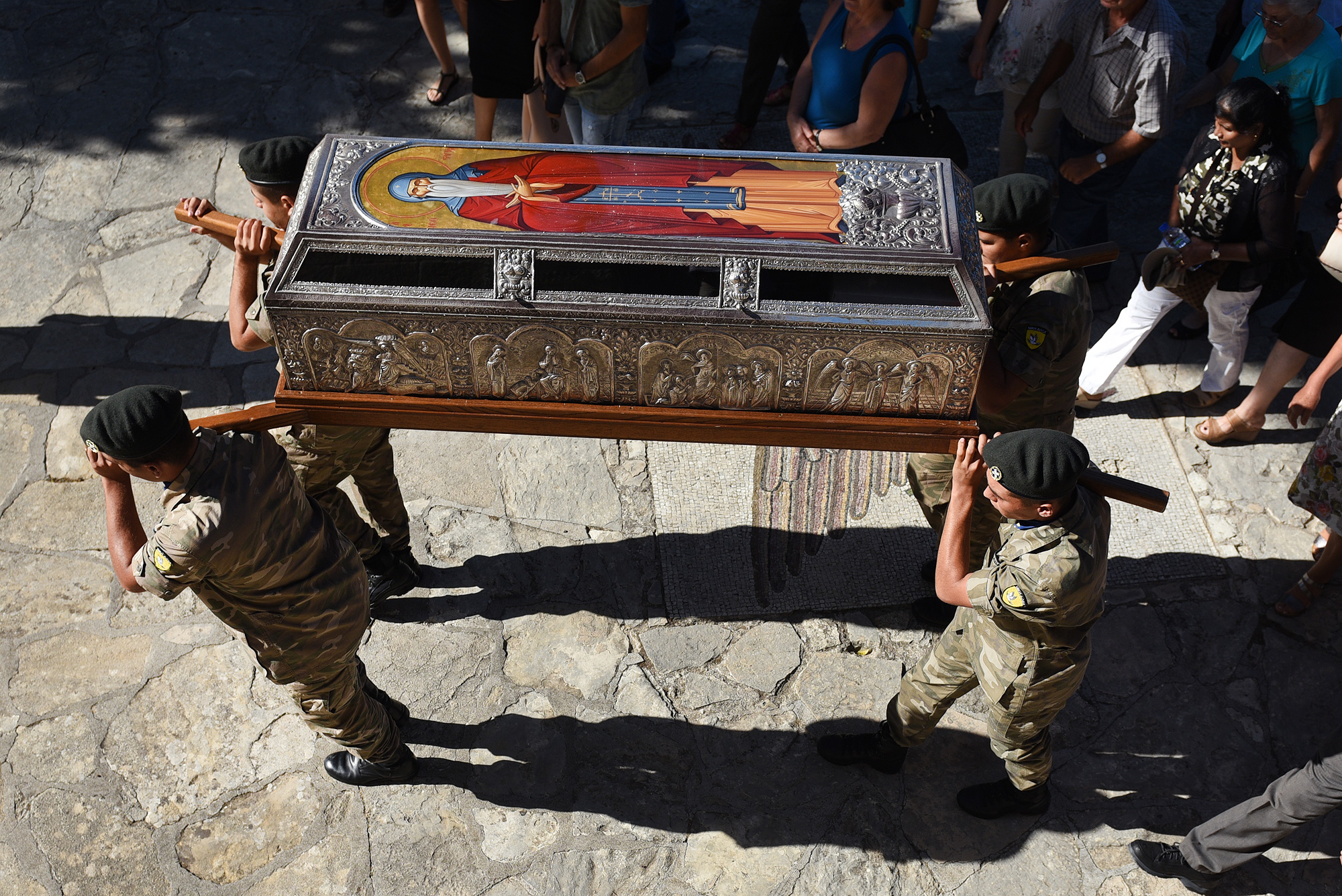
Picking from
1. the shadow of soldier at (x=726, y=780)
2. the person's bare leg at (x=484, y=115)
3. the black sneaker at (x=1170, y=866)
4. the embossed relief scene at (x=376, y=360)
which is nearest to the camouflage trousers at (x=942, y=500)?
the shadow of soldier at (x=726, y=780)

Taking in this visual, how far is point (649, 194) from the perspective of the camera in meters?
2.86

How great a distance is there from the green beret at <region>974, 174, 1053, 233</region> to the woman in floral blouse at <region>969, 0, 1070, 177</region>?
1923mm

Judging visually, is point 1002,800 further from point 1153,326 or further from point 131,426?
point 131,426

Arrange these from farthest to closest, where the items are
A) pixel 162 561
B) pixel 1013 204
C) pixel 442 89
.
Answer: pixel 442 89 < pixel 1013 204 < pixel 162 561

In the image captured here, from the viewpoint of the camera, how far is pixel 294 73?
6.03 m

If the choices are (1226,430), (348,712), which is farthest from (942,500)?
(348,712)

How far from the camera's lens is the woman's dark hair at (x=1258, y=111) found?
11.3ft

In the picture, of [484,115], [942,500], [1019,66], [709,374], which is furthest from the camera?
[484,115]

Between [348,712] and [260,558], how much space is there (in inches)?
23.3

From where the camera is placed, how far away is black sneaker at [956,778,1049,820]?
10.0 ft

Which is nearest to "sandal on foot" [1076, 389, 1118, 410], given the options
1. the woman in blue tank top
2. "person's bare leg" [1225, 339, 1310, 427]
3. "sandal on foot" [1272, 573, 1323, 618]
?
"person's bare leg" [1225, 339, 1310, 427]

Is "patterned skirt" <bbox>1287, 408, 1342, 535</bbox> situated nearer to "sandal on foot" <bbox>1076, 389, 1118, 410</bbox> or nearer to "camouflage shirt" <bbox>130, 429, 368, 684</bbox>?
"sandal on foot" <bbox>1076, 389, 1118, 410</bbox>

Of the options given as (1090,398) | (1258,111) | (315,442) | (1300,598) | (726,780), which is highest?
(1258,111)

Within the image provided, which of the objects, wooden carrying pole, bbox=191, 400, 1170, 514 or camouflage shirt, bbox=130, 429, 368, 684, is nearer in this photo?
camouflage shirt, bbox=130, 429, 368, 684
